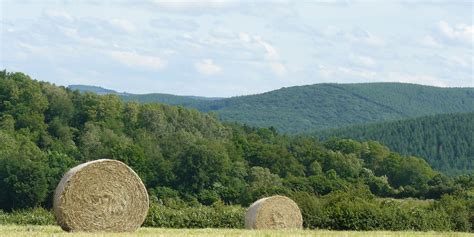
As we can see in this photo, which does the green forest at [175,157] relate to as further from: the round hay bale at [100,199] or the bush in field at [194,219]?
the round hay bale at [100,199]

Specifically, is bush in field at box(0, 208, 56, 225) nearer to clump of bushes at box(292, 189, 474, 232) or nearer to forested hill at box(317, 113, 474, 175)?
clump of bushes at box(292, 189, 474, 232)

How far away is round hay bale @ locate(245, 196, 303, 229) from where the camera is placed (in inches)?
1422

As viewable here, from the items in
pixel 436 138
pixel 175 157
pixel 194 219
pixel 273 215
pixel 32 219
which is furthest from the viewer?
pixel 436 138

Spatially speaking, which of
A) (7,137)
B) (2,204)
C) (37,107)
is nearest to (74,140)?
(37,107)

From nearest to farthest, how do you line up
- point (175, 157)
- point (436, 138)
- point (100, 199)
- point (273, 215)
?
1. point (100, 199)
2. point (273, 215)
3. point (175, 157)
4. point (436, 138)

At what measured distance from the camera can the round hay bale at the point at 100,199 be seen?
89.4 feet

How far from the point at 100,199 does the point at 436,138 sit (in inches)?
5253

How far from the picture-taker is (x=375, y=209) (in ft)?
131

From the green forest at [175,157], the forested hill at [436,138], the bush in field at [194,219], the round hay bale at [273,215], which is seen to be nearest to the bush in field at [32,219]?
the bush in field at [194,219]

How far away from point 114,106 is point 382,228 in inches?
2922

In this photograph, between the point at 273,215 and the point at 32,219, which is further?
the point at 32,219

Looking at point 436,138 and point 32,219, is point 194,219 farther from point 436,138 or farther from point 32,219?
point 436,138

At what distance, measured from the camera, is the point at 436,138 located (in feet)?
514

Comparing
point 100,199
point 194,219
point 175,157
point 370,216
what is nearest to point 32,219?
point 194,219
